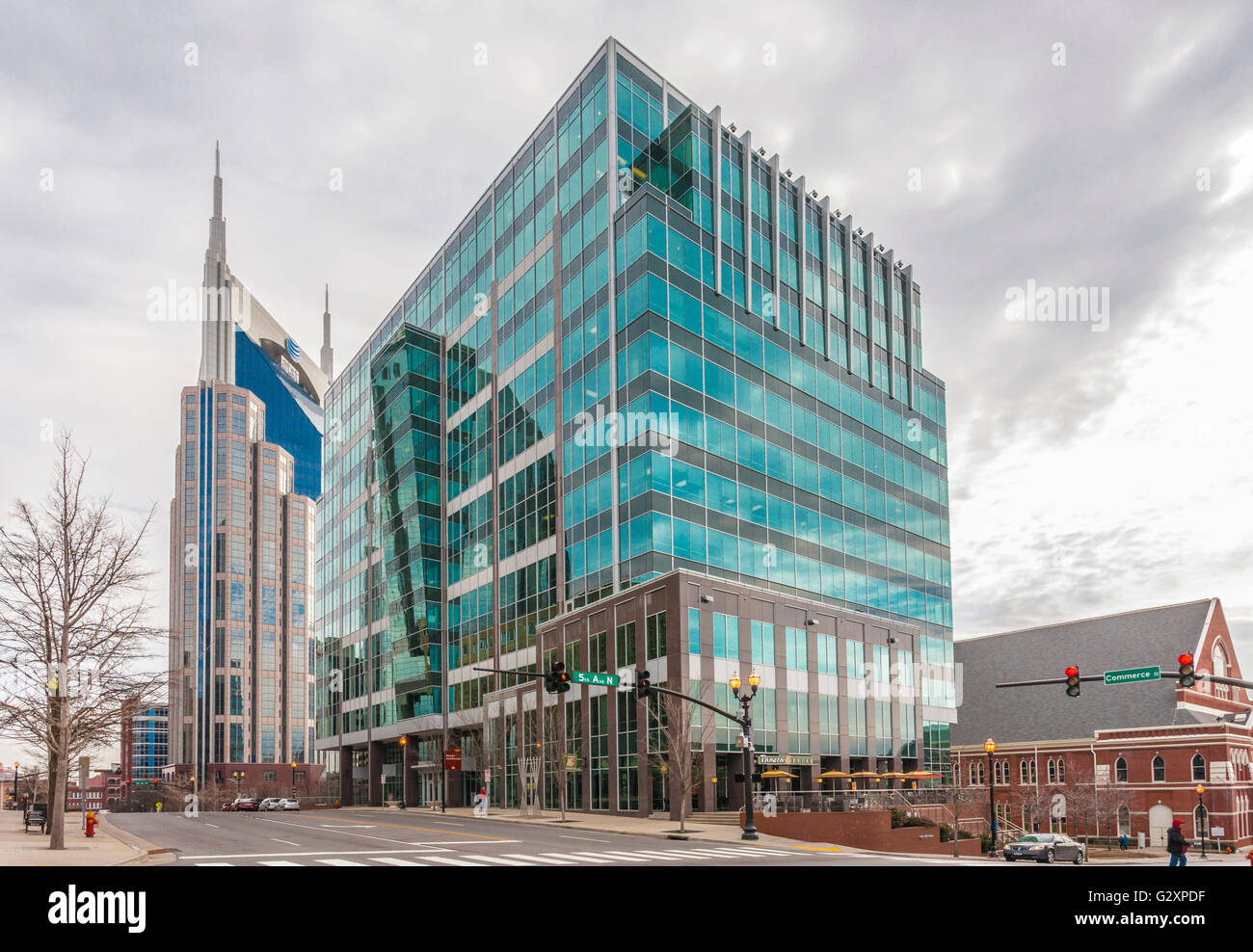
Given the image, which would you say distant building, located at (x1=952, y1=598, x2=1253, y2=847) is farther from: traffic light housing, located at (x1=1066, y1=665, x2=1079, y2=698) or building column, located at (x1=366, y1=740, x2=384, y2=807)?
building column, located at (x1=366, y1=740, x2=384, y2=807)

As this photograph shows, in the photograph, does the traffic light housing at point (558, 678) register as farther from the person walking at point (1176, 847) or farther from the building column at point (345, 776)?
the building column at point (345, 776)

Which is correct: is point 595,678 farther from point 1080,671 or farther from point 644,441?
point 1080,671

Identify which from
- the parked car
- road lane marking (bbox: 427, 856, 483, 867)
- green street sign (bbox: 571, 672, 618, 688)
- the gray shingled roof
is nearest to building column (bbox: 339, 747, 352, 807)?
the gray shingled roof

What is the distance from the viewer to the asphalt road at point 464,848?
26.2 m

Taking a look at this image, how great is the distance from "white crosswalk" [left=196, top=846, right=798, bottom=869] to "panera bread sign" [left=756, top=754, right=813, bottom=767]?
67.3 ft

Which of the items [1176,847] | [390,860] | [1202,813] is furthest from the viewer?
[1202,813]

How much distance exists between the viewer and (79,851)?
97.6ft

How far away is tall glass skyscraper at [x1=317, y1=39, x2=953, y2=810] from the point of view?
5403 cm

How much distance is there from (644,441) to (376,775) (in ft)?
169

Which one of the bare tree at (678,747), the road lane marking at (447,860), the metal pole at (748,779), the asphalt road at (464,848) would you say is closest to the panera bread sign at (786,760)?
the bare tree at (678,747)

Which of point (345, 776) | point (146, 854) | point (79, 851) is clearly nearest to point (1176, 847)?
point (146, 854)
